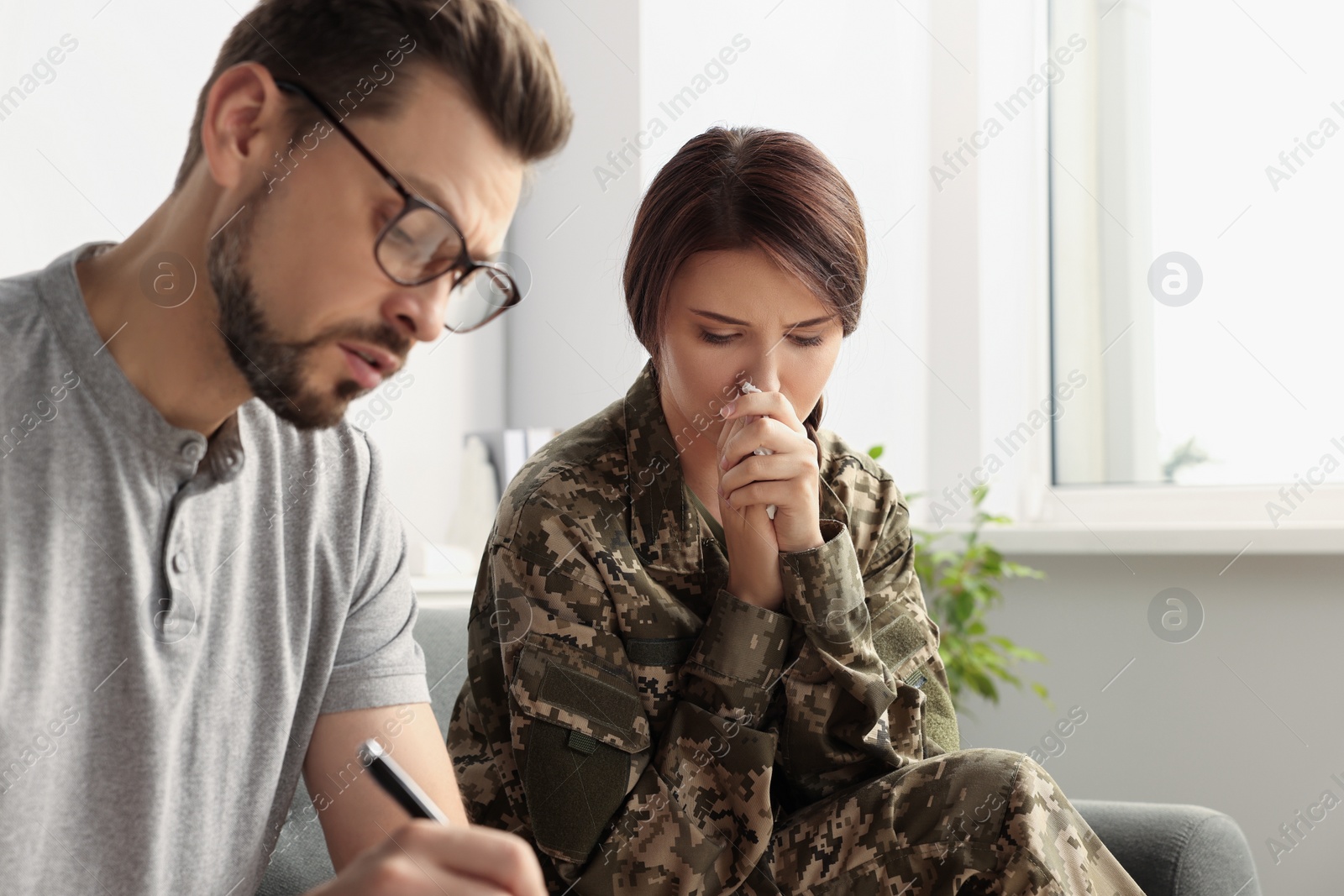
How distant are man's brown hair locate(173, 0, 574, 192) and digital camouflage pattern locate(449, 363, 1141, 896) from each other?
21.2 inches

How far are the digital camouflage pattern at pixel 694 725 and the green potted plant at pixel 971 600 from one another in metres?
0.87

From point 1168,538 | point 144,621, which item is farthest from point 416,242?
point 1168,538

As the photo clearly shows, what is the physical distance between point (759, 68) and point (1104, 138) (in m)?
0.85

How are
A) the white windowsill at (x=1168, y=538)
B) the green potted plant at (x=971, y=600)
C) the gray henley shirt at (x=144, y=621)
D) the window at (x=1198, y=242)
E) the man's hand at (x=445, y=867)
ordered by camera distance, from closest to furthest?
the man's hand at (x=445, y=867), the gray henley shirt at (x=144, y=621), the white windowsill at (x=1168, y=538), the green potted plant at (x=971, y=600), the window at (x=1198, y=242)

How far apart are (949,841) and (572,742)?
39 centimetres

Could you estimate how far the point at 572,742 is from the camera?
1153 millimetres

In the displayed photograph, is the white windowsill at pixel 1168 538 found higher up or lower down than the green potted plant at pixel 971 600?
higher up

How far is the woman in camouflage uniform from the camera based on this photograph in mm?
1130

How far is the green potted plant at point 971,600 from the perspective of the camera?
223 centimetres

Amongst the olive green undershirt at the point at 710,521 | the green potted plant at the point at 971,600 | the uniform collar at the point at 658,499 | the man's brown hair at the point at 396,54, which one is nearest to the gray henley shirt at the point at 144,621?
the man's brown hair at the point at 396,54

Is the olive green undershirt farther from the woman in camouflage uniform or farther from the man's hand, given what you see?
the man's hand

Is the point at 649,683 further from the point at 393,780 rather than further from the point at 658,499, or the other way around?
the point at 393,780

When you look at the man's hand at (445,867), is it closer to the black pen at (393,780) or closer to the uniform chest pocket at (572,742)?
the black pen at (393,780)

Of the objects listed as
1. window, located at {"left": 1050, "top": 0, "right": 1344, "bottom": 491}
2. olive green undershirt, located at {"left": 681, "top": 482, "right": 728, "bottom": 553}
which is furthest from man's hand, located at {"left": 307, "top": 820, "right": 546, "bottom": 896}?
window, located at {"left": 1050, "top": 0, "right": 1344, "bottom": 491}
